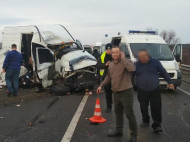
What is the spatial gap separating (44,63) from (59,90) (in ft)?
5.78

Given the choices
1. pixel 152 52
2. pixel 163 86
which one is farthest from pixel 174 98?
pixel 152 52

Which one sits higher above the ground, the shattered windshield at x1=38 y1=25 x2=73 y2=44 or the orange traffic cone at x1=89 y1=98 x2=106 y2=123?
the shattered windshield at x1=38 y1=25 x2=73 y2=44

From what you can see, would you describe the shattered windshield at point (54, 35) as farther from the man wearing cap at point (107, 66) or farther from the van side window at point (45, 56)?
the man wearing cap at point (107, 66)

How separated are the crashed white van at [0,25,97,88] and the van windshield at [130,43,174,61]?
6.34 ft

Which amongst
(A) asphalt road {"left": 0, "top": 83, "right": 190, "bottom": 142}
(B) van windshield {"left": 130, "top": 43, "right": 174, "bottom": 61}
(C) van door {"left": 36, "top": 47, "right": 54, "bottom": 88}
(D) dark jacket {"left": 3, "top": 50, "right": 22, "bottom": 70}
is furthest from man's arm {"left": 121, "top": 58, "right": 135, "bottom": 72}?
(C) van door {"left": 36, "top": 47, "right": 54, "bottom": 88}

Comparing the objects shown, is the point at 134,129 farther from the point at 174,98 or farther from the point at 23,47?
the point at 23,47

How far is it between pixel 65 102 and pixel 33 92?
8.33 feet

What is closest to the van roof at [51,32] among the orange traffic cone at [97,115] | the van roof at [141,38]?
the van roof at [141,38]

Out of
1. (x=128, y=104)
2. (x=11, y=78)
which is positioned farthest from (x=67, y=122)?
(x=11, y=78)

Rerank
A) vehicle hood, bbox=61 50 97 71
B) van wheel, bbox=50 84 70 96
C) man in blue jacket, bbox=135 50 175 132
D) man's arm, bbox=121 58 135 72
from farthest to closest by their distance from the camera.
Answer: vehicle hood, bbox=61 50 97 71, van wheel, bbox=50 84 70 96, man in blue jacket, bbox=135 50 175 132, man's arm, bbox=121 58 135 72

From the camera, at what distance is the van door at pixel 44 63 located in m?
11.1

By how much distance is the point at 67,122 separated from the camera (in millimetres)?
6426

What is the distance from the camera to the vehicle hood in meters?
10.4

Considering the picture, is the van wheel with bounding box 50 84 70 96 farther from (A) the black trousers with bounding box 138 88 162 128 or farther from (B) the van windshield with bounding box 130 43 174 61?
(A) the black trousers with bounding box 138 88 162 128
